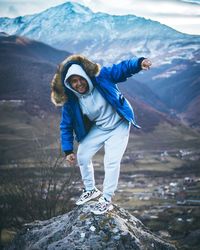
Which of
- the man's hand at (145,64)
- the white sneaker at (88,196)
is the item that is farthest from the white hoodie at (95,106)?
the white sneaker at (88,196)

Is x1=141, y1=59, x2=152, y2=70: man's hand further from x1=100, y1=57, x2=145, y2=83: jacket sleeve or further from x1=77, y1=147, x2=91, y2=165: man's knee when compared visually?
x1=77, y1=147, x2=91, y2=165: man's knee

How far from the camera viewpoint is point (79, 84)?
7.40 m

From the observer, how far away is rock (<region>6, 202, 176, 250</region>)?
7516 millimetres

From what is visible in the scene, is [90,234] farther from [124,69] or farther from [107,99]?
[124,69]

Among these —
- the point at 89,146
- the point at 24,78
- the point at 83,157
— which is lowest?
the point at 24,78

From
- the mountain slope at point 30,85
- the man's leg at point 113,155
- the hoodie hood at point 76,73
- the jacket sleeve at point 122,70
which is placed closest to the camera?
the jacket sleeve at point 122,70

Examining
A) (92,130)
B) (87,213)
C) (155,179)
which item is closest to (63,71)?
(92,130)

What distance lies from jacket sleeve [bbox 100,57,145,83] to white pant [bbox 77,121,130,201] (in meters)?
0.87

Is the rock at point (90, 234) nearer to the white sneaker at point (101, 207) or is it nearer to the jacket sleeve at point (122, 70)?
the white sneaker at point (101, 207)

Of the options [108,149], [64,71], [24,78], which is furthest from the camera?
[24,78]

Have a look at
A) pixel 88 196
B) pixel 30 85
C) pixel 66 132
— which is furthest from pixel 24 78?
pixel 66 132

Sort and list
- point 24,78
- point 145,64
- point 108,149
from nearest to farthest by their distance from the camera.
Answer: point 145,64
point 108,149
point 24,78

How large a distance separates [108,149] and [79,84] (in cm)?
127

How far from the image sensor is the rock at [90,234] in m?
7.52
